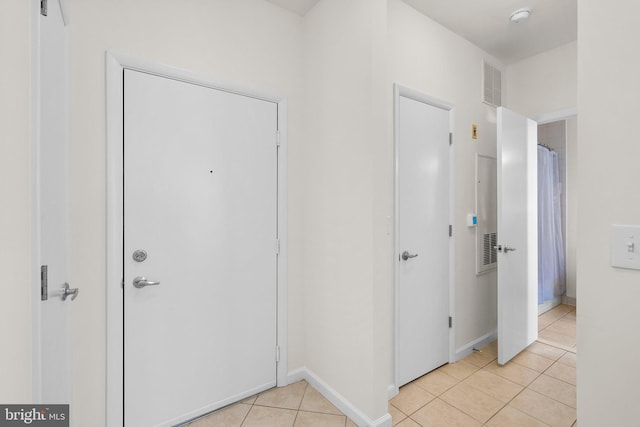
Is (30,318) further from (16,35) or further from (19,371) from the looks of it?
(16,35)

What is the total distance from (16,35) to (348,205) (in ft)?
4.95

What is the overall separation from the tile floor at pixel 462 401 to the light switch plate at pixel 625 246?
1.39 meters

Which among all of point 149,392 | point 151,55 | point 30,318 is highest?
point 151,55

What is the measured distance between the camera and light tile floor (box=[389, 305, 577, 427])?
177 centimetres

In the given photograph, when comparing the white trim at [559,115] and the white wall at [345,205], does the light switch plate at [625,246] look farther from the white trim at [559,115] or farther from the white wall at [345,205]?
the white trim at [559,115]

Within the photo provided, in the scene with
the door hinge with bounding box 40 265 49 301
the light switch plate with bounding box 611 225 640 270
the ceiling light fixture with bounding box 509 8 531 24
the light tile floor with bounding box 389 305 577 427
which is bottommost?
the light tile floor with bounding box 389 305 577 427

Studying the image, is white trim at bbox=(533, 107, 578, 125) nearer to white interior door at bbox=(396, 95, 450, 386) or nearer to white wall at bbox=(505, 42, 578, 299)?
white wall at bbox=(505, 42, 578, 299)

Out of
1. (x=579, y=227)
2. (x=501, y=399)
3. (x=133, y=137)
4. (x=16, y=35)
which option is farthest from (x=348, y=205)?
(x=501, y=399)

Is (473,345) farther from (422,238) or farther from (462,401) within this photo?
(422,238)

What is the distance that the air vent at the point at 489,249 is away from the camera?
2725 mm

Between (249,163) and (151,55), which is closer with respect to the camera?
(151,55)

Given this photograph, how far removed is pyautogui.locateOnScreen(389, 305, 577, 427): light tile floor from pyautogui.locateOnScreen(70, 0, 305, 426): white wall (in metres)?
1.75

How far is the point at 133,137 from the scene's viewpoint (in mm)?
1551

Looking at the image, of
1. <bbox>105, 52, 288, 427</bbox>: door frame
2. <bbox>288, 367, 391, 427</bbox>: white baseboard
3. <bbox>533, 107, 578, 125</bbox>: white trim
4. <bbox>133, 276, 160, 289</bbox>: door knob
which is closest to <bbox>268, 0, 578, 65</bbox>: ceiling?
<bbox>533, 107, 578, 125</bbox>: white trim
